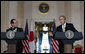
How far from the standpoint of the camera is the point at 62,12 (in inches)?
438

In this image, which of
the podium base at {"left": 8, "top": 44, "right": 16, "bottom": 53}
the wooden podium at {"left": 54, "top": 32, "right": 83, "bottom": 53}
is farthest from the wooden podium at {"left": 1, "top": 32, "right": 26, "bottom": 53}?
the wooden podium at {"left": 54, "top": 32, "right": 83, "bottom": 53}

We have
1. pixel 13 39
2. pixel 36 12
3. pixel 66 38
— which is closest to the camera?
pixel 66 38

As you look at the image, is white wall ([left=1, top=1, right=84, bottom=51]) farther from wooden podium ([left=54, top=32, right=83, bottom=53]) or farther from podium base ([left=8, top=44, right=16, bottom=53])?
wooden podium ([left=54, top=32, right=83, bottom=53])

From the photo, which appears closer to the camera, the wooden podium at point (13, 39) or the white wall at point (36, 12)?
the wooden podium at point (13, 39)

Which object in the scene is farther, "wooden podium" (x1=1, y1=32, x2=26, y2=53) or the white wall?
the white wall

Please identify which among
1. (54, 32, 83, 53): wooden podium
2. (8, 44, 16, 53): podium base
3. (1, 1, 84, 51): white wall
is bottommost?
(8, 44, 16, 53): podium base

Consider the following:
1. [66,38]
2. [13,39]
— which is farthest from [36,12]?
[66,38]

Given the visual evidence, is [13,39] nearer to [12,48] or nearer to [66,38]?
[12,48]

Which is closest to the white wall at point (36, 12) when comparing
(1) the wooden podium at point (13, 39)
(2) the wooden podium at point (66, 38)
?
(1) the wooden podium at point (13, 39)

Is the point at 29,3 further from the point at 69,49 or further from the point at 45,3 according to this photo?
the point at 69,49

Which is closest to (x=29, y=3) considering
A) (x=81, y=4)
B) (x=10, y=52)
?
(x=81, y=4)

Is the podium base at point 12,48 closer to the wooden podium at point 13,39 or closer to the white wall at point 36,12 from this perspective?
the wooden podium at point 13,39

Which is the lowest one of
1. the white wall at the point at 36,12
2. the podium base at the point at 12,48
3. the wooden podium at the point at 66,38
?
the podium base at the point at 12,48

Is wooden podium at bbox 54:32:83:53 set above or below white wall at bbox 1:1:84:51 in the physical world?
below
